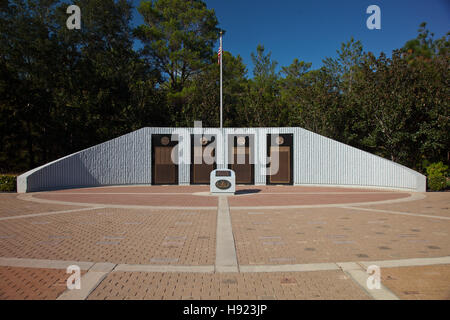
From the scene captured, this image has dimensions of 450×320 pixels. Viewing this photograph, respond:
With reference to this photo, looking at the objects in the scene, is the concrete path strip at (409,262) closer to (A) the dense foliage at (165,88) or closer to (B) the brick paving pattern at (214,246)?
(B) the brick paving pattern at (214,246)

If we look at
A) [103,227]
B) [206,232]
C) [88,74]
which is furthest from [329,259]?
[88,74]

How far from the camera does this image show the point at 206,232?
7730mm

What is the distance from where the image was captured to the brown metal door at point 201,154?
2108 cm

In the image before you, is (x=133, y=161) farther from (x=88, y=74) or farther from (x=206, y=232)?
(x=88, y=74)

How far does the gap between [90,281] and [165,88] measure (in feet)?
123

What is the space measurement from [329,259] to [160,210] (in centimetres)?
677

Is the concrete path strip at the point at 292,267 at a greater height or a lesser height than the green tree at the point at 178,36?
lesser

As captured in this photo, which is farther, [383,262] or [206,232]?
[206,232]

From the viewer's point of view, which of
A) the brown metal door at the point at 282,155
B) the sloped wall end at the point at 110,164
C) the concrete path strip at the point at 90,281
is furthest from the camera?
the brown metal door at the point at 282,155

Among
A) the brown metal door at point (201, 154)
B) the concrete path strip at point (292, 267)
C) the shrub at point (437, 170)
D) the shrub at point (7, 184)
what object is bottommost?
the concrete path strip at point (292, 267)

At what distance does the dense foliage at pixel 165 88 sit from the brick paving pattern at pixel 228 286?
22.1m

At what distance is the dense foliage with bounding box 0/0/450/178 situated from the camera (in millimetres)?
24578

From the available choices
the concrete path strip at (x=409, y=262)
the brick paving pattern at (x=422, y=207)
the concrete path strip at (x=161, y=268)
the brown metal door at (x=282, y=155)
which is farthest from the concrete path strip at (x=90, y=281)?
the brown metal door at (x=282, y=155)

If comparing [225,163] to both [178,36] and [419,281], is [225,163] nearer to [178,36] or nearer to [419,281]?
[419,281]
